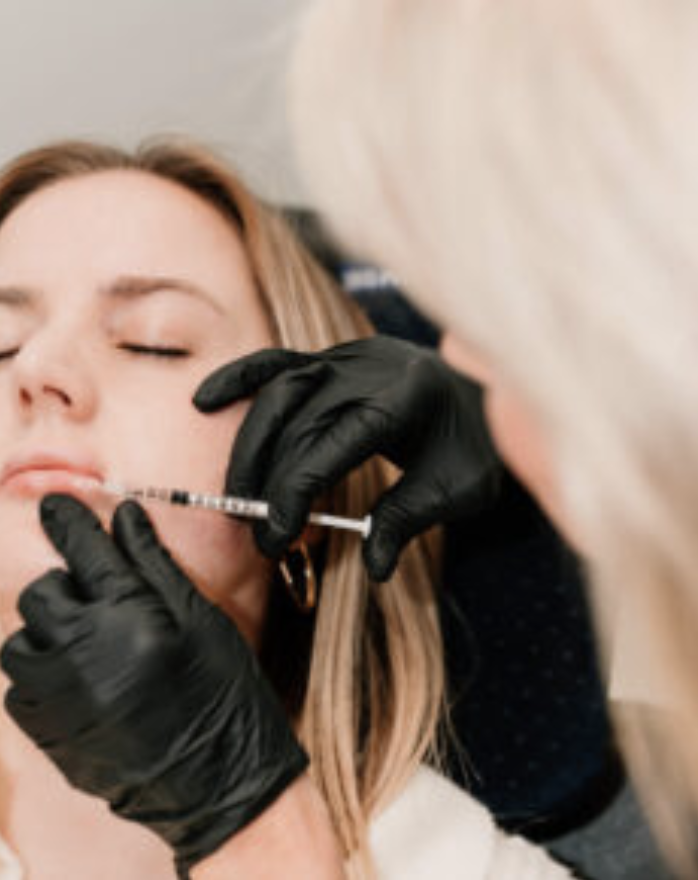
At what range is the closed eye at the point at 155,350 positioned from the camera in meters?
1.24

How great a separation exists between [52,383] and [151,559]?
248mm

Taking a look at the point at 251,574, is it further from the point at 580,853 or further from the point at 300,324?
the point at 580,853

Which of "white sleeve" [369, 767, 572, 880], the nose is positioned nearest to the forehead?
the nose

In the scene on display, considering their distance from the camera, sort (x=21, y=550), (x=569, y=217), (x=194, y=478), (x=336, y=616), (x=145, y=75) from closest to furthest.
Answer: (x=569, y=217), (x=21, y=550), (x=194, y=478), (x=336, y=616), (x=145, y=75)

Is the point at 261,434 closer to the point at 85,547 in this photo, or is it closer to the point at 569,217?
the point at 85,547

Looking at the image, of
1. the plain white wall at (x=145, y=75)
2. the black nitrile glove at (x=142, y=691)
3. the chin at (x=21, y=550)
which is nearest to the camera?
the black nitrile glove at (x=142, y=691)

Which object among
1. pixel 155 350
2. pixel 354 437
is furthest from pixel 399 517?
pixel 155 350

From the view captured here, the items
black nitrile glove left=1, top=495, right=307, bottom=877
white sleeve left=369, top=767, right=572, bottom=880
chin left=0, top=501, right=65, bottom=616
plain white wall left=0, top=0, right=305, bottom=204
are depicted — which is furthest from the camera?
plain white wall left=0, top=0, right=305, bottom=204

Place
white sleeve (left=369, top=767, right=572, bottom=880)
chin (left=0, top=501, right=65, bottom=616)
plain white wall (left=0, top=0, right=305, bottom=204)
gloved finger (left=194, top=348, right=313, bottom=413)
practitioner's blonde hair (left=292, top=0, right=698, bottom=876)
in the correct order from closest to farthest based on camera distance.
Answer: practitioner's blonde hair (left=292, top=0, right=698, bottom=876), chin (left=0, top=501, right=65, bottom=616), gloved finger (left=194, top=348, right=313, bottom=413), white sleeve (left=369, top=767, right=572, bottom=880), plain white wall (left=0, top=0, right=305, bottom=204)

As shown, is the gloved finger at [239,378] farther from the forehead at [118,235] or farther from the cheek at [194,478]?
the forehead at [118,235]

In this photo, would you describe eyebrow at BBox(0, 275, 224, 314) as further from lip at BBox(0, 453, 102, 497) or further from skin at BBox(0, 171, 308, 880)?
lip at BBox(0, 453, 102, 497)

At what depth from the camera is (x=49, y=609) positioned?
98 centimetres

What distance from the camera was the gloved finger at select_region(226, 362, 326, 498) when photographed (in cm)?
118

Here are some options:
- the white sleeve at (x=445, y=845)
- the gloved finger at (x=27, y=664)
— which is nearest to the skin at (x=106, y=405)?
the gloved finger at (x=27, y=664)
